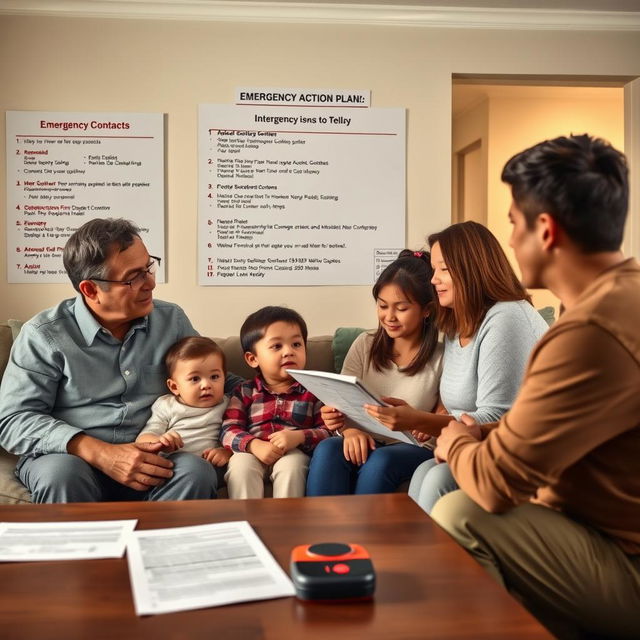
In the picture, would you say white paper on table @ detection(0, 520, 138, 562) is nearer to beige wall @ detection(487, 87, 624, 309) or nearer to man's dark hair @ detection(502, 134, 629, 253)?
man's dark hair @ detection(502, 134, 629, 253)

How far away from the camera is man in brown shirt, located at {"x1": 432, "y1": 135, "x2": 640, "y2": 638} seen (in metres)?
1.26

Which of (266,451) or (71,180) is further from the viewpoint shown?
(71,180)

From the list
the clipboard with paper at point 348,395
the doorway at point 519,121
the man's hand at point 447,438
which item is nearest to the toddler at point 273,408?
the clipboard with paper at point 348,395

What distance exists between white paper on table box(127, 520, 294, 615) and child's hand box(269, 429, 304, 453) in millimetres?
1044

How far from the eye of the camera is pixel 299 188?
4035 millimetres

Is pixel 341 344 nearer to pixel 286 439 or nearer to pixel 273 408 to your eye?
pixel 273 408

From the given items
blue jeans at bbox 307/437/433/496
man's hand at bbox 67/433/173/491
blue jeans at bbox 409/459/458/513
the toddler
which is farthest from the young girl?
man's hand at bbox 67/433/173/491

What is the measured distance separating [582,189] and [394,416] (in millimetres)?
921

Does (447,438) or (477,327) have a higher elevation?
(477,327)

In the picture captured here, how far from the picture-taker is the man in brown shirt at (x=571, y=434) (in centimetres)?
126

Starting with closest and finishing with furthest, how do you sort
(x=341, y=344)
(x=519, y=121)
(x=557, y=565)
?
(x=557, y=565) < (x=341, y=344) < (x=519, y=121)

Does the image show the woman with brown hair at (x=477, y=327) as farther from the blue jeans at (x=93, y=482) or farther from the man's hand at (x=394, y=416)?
the blue jeans at (x=93, y=482)

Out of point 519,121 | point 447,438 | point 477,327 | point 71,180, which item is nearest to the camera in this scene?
point 447,438

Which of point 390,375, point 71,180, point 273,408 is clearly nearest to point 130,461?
point 273,408
